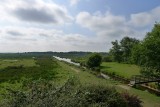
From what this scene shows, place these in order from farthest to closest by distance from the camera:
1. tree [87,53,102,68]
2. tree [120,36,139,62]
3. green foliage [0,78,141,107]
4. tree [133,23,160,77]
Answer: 1. tree [120,36,139,62]
2. tree [87,53,102,68]
3. tree [133,23,160,77]
4. green foliage [0,78,141,107]

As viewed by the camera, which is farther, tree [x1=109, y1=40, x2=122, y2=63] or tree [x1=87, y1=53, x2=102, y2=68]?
tree [x1=109, y1=40, x2=122, y2=63]

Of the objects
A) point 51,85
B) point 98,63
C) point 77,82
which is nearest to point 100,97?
point 77,82

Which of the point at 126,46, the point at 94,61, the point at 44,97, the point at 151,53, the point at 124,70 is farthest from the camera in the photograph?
the point at 126,46

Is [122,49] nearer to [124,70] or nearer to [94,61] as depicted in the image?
[94,61]

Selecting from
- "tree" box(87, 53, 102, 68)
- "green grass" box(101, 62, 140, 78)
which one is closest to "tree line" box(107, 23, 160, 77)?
"green grass" box(101, 62, 140, 78)

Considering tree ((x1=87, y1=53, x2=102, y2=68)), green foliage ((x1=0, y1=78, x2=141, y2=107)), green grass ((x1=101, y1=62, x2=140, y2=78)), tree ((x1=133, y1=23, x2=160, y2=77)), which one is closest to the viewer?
green foliage ((x1=0, y1=78, x2=141, y2=107))

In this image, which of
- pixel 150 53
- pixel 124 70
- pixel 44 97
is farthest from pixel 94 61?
pixel 44 97

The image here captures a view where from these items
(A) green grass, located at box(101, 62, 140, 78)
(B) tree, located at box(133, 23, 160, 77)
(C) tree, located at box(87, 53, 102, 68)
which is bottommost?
(A) green grass, located at box(101, 62, 140, 78)

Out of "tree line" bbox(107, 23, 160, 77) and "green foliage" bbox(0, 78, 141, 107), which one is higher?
"tree line" bbox(107, 23, 160, 77)

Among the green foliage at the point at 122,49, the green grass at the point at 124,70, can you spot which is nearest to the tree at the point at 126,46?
the green foliage at the point at 122,49

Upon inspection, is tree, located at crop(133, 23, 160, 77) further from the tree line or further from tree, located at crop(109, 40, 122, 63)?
tree, located at crop(109, 40, 122, 63)

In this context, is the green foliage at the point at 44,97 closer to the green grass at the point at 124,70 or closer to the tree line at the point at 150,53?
the tree line at the point at 150,53

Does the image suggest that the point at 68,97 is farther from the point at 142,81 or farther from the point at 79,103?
the point at 142,81

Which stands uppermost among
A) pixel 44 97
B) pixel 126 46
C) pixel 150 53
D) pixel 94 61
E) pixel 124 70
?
pixel 126 46
